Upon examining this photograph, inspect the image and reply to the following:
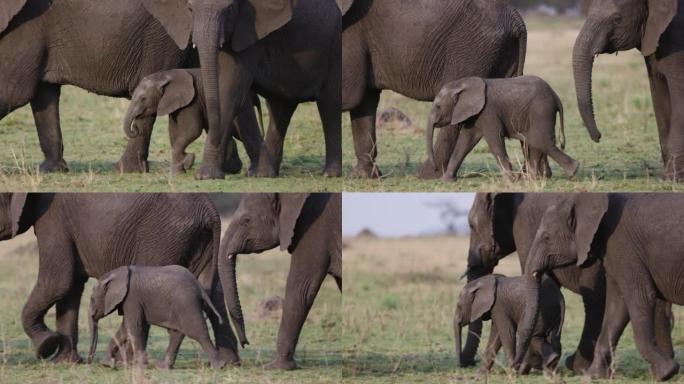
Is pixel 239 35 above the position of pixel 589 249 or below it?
above

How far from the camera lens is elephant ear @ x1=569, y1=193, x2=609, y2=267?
12.0m

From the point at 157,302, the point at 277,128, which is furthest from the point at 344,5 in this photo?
the point at 157,302

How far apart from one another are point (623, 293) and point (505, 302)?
939mm

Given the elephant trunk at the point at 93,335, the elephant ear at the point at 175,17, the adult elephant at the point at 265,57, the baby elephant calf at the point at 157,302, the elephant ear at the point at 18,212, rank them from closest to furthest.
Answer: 1. the baby elephant calf at the point at 157,302
2. the elephant trunk at the point at 93,335
3. the elephant ear at the point at 18,212
4. the adult elephant at the point at 265,57
5. the elephant ear at the point at 175,17

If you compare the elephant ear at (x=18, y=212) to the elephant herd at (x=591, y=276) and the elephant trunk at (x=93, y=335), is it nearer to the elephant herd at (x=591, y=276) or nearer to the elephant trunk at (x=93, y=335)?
the elephant trunk at (x=93, y=335)

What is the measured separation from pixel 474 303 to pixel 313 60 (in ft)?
7.62

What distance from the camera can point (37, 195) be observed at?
13.0m

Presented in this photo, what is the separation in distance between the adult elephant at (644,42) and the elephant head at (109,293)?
3436 millimetres

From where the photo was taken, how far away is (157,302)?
12125 millimetres

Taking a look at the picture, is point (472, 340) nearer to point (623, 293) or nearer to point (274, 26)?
point (623, 293)

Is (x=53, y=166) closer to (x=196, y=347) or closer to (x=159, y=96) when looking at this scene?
(x=159, y=96)

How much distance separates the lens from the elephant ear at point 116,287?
12125 millimetres

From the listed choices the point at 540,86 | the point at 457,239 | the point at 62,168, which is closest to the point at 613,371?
the point at 540,86

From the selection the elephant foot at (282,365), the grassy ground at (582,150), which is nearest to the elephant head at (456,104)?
the grassy ground at (582,150)
